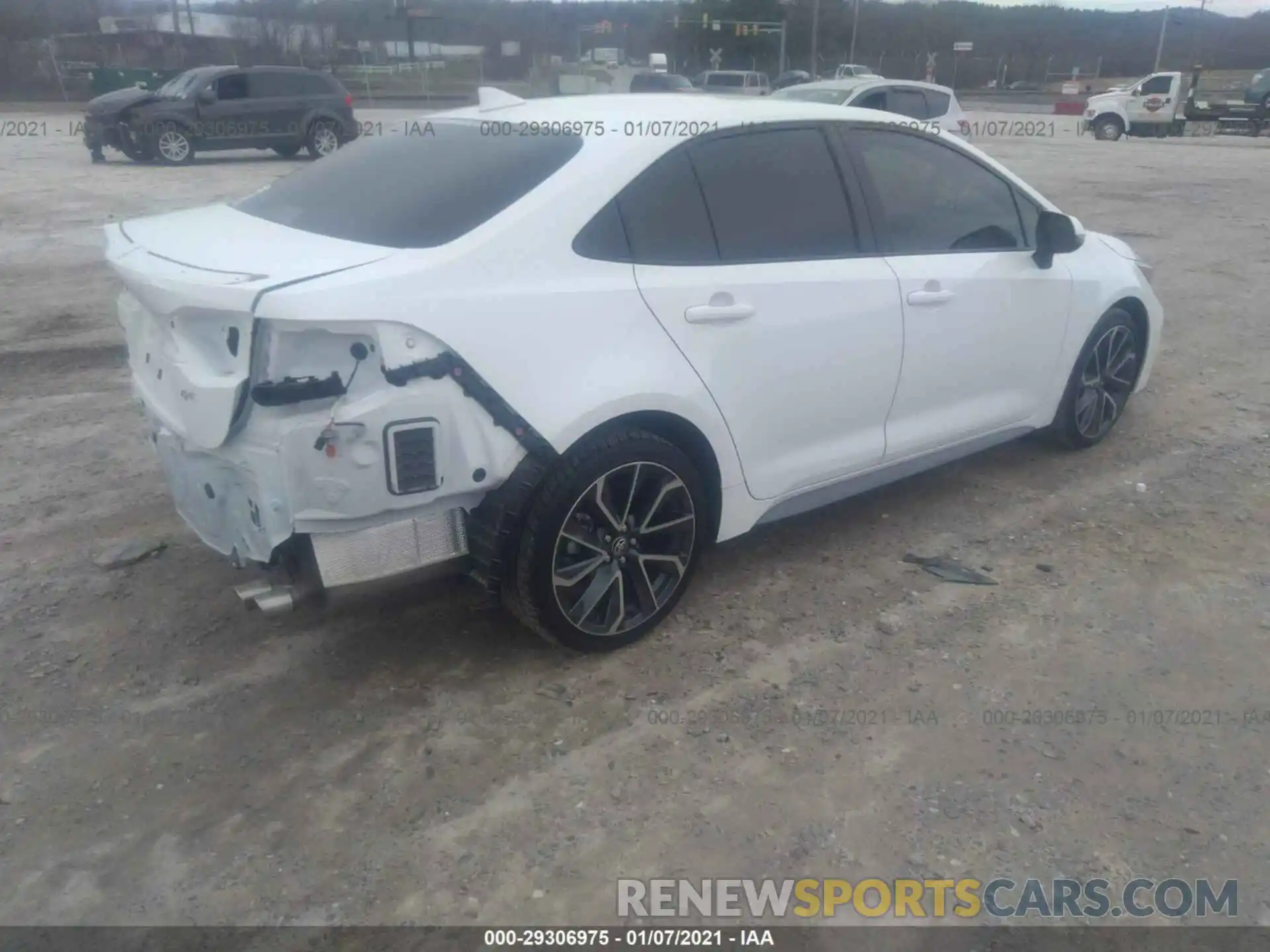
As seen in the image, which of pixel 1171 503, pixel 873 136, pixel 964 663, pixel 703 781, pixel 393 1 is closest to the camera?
pixel 703 781

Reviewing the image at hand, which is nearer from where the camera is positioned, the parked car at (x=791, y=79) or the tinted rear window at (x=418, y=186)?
the tinted rear window at (x=418, y=186)

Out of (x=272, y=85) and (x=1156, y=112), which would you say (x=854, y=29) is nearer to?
(x=1156, y=112)

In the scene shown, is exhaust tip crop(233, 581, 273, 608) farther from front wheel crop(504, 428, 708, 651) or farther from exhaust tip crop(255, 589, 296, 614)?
front wheel crop(504, 428, 708, 651)

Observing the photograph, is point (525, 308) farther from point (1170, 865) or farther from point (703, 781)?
point (1170, 865)

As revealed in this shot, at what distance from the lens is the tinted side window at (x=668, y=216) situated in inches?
121

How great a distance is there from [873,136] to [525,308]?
5.73 feet

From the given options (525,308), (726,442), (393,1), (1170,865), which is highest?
(393,1)

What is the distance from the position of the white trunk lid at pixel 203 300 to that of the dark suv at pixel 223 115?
589 inches

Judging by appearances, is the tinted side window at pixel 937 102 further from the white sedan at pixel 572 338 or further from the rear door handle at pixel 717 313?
the rear door handle at pixel 717 313

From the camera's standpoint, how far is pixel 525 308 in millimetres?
2809

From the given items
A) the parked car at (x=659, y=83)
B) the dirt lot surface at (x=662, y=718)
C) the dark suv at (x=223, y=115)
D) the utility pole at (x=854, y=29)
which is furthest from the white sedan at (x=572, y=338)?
the utility pole at (x=854, y=29)

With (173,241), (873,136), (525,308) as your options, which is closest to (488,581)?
(525,308)

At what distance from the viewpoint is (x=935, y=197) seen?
3900 millimetres

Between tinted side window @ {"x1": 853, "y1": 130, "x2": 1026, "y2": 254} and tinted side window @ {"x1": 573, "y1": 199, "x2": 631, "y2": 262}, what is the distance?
1169 mm
